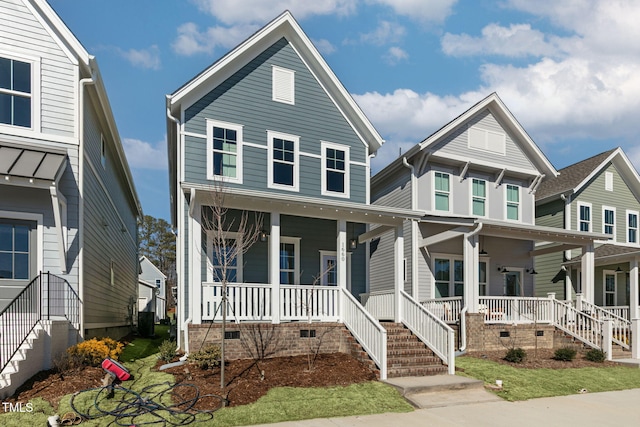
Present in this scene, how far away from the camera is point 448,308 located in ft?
49.9

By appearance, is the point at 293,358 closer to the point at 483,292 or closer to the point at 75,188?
the point at 75,188

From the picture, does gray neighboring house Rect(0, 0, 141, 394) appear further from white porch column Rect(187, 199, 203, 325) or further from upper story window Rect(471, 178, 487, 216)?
upper story window Rect(471, 178, 487, 216)

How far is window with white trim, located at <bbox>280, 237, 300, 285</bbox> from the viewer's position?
14898 mm

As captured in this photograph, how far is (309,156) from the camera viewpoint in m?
15.4

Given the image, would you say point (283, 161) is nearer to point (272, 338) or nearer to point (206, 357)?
point (272, 338)

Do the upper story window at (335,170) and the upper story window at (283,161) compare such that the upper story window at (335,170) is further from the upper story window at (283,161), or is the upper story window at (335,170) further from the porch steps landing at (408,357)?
the porch steps landing at (408,357)

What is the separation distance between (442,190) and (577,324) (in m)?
6.31

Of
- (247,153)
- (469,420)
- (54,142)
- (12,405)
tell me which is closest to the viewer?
(12,405)

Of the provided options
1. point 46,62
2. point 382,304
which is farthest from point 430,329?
point 46,62

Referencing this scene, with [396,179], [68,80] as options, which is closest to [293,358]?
[68,80]

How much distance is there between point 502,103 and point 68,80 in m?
15.1

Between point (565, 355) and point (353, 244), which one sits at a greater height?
point (353, 244)

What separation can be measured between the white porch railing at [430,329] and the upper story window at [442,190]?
239 inches

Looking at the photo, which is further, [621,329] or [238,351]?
[621,329]
